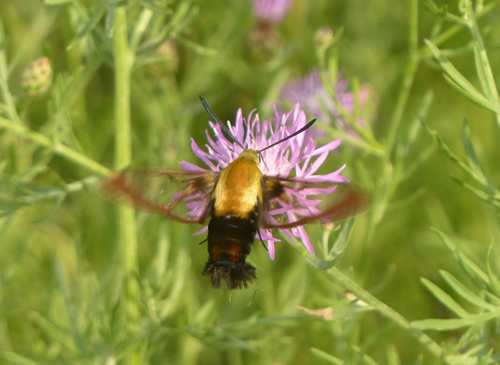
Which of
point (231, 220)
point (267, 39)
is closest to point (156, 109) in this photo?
point (267, 39)

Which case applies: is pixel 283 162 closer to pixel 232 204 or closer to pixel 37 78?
pixel 232 204

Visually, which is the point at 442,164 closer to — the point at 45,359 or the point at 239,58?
the point at 239,58

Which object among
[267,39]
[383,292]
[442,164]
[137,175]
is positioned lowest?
[137,175]

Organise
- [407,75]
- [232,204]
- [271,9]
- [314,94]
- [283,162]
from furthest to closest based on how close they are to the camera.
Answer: [271,9] → [314,94] → [407,75] → [283,162] → [232,204]

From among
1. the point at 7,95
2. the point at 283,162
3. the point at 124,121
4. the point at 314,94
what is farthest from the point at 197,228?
the point at 283,162

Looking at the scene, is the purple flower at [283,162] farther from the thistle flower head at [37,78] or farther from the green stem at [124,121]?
the thistle flower head at [37,78]

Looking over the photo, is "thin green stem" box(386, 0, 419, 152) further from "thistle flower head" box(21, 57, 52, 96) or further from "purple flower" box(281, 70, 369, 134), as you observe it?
"thistle flower head" box(21, 57, 52, 96)
